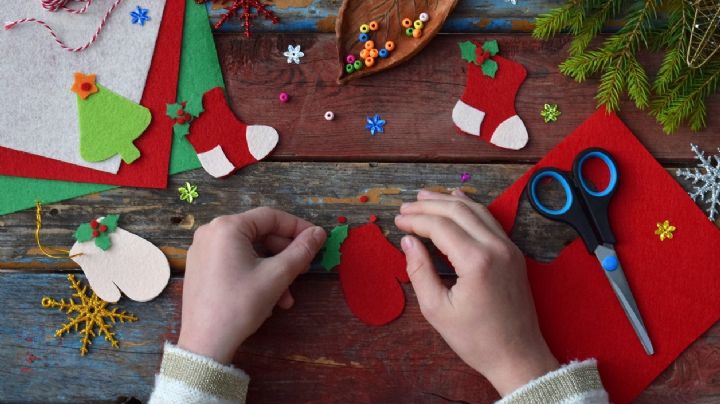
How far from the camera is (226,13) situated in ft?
3.39

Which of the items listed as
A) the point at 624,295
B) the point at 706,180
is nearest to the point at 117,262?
the point at 624,295

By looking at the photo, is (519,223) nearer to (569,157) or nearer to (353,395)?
(569,157)

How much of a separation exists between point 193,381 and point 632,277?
664 millimetres

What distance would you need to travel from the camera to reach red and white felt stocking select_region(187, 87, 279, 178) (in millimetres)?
1005

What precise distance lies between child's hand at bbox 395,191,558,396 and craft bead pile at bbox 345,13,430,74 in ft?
0.88

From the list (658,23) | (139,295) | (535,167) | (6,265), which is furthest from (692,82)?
(6,265)

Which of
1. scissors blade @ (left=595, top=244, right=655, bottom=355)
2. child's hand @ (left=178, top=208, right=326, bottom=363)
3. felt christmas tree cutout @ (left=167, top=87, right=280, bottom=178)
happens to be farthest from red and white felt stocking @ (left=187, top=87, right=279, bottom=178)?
scissors blade @ (left=595, top=244, right=655, bottom=355)

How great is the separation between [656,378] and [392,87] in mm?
605

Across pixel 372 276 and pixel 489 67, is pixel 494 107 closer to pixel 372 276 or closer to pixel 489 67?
pixel 489 67

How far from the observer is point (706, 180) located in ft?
3.26

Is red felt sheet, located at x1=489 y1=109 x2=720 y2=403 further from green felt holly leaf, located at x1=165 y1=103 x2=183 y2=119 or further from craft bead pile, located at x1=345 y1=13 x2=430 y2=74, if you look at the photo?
green felt holly leaf, located at x1=165 y1=103 x2=183 y2=119

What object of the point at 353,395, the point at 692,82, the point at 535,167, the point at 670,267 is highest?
the point at 692,82

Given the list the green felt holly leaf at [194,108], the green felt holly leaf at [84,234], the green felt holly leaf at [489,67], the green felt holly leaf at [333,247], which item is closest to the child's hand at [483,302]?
the green felt holly leaf at [333,247]

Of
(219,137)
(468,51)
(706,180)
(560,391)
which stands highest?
(468,51)
